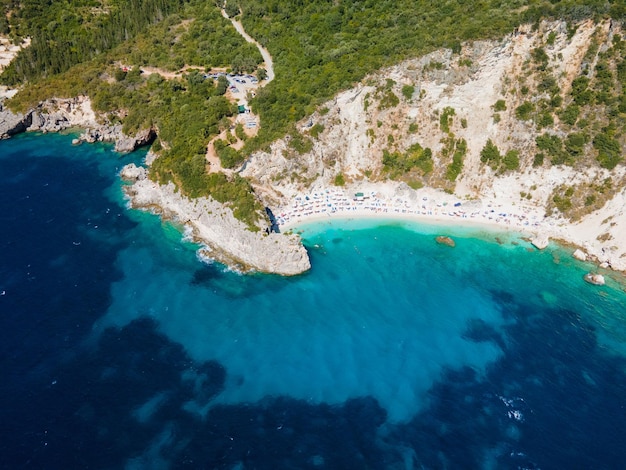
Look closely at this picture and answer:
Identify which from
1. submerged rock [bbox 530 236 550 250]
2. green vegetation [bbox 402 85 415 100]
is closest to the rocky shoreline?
green vegetation [bbox 402 85 415 100]

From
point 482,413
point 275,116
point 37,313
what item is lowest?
point 482,413

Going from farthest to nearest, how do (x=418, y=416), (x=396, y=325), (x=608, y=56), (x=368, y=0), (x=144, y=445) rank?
(x=368, y=0) → (x=608, y=56) → (x=396, y=325) → (x=418, y=416) → (x=144, y=445)

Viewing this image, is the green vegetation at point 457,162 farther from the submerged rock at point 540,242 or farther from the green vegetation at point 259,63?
the submerged rock at point 540,242

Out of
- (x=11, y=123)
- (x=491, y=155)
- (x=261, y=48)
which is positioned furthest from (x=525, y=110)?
(x=11, y=123)

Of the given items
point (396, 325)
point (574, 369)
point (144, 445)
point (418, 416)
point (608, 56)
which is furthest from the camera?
point (608, 56)

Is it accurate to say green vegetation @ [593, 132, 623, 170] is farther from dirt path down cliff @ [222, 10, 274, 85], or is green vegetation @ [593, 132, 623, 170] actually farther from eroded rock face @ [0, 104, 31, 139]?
eroded rock face @ [0, 104, 31, 139]

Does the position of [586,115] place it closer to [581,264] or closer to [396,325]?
[581,264]

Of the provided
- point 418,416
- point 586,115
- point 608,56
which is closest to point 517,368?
point 418,416

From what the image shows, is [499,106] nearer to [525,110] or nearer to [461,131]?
[525,110]
